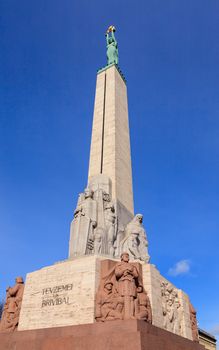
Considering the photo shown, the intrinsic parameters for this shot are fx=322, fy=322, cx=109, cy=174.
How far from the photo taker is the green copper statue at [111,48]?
715 inches

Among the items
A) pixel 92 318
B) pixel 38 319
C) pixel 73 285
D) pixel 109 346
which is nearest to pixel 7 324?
pixel 38 319

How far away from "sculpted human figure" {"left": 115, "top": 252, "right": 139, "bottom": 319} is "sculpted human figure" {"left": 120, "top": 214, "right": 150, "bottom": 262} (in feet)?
6.83

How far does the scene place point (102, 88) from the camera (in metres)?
16.6

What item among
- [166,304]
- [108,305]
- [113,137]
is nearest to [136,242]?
[166,304]

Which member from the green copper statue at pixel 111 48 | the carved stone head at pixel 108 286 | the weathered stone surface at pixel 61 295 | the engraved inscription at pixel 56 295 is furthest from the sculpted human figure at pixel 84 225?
the green copper statue at pixel 111 48

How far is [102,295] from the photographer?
8.18m

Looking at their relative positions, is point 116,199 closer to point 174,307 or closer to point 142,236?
point 142,236

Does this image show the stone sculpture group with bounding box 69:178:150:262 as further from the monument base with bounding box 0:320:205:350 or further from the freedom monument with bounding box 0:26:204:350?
the monument base with bounding box 0:320:205:350

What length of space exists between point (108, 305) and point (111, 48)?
15.2 metres

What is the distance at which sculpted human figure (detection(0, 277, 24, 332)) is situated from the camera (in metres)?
Result: 9.39

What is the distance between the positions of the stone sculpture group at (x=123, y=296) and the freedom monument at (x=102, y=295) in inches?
0.9

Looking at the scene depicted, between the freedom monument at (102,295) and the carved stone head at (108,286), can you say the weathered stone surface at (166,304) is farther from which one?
the carved stone head at (108,286)

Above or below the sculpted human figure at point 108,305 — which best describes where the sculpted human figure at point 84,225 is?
above

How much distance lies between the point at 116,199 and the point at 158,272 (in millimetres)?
3521
